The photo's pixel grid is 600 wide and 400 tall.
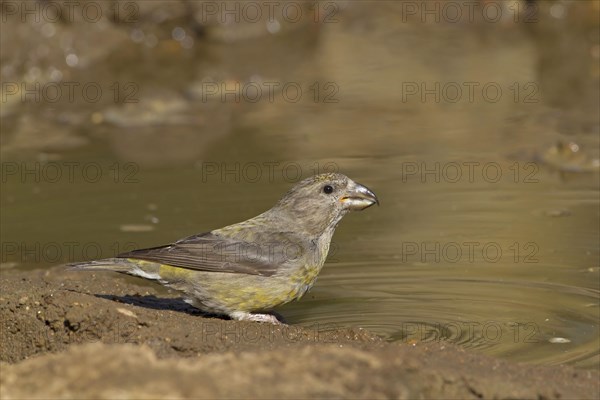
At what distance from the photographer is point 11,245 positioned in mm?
8703

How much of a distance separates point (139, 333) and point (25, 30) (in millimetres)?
9137

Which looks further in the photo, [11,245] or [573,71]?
[573,71]

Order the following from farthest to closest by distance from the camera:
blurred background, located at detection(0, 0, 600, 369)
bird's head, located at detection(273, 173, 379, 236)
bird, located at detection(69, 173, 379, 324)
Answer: blurred background, located at detection(0, 0, 600, 369) → bird's head, located at detection(273, 173, 379, 236) → bird, located at detection(69, 173, 379, 324)

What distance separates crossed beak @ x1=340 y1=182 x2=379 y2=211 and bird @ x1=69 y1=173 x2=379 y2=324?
0.02 metres

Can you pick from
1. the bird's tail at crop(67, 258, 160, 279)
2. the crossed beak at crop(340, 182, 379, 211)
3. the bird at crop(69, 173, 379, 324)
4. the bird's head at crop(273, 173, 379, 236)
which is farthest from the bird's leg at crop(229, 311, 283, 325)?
the crossed beak at crop(340, 182, 379, 211)

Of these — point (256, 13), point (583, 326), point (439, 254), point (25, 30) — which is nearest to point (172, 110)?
point (25, 30)

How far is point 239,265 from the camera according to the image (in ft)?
22.1

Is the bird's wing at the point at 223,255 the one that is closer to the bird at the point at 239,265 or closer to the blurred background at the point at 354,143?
the bird at the point at 239,265

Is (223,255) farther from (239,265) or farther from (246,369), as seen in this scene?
(246,369)

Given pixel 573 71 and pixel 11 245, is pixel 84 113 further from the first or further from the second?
pixel 573 71

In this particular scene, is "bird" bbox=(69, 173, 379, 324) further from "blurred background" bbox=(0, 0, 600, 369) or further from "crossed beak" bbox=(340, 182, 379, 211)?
"blurred background" bbox=(0, 0, 600, 369)

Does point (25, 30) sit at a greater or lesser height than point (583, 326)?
greater

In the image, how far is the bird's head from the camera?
7.11 metres

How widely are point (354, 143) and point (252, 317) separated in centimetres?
457
